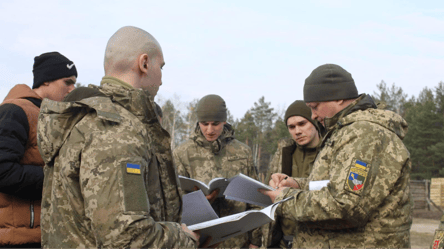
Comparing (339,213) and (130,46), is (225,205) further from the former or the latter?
(130,46)

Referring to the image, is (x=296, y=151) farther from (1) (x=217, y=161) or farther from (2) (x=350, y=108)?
(2) (x=350, y=108)

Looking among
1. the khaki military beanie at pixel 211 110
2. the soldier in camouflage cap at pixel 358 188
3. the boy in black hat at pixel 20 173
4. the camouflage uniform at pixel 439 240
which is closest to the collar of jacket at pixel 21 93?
the boy in black hat at pixel 20 173

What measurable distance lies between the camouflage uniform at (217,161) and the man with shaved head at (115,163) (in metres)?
2.67

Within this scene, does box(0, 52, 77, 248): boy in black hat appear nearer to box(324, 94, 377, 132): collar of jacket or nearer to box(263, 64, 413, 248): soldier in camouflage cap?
box(263, 64, 413, 248): soldier in camouflage cap

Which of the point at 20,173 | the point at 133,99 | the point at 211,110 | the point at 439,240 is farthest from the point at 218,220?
the point at 211,110

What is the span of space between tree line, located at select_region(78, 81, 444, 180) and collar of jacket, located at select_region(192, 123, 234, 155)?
71.8ft

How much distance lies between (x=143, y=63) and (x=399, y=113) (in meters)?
52.6

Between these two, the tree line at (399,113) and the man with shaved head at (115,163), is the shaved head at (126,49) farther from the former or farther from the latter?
the tree line at (399,113)

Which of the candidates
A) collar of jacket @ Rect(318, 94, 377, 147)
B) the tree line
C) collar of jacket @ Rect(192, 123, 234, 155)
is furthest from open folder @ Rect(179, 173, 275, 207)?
the tree line

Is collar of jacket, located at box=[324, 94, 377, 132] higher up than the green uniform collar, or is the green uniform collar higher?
the green uniform collar

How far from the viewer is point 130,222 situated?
172 cm

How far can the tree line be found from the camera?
33.1 metres

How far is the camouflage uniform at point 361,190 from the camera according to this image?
267 cm

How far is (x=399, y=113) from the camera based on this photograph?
4947cm
